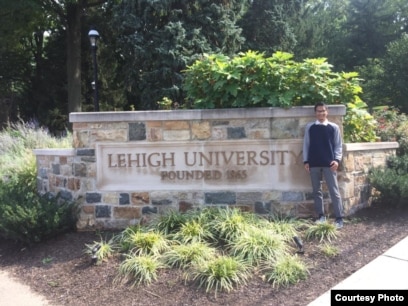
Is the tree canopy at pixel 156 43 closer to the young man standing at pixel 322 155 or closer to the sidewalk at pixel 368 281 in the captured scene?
the young man standing at pixel 322 155

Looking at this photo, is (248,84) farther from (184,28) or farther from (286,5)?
(286,5)

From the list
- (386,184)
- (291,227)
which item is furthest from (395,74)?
(291,227)

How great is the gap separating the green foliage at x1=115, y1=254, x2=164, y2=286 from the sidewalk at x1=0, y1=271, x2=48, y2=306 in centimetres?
76

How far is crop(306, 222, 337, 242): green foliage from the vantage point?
16.2ft

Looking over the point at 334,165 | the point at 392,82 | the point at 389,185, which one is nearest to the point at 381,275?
the point at 334,165

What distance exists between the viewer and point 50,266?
4.85 m

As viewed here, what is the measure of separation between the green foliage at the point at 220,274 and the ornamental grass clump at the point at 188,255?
141 millimetres

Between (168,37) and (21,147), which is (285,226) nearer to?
(21,147)

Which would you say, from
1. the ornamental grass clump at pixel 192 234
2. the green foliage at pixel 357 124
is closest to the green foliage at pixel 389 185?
the green foliage at pixel 357 124

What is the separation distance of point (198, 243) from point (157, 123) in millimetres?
1805

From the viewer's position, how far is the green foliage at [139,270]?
421 cm

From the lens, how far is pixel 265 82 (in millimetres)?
5684

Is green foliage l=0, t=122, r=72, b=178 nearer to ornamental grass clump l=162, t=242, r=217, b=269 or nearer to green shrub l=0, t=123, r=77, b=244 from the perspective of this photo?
green shrub l=0, t=123, r=77, b=244

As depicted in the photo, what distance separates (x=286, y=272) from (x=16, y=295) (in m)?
2.62
